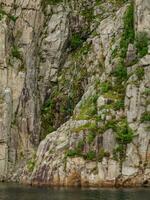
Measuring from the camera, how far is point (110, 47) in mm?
128000

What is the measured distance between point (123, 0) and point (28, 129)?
126 feet

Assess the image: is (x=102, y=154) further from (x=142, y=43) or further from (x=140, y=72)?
(x=142, y=43)

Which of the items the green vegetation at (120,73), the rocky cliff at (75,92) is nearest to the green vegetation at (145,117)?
the rocky cliff at (75,92)

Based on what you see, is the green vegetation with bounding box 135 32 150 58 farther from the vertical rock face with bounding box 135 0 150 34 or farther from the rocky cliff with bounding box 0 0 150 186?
the vertical rock face with bounding box 135 0 150 34

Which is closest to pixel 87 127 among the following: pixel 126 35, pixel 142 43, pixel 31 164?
pixel 31 164

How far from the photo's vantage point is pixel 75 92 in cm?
Result: 13412

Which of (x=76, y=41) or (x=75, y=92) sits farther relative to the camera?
(x=76, y=41)

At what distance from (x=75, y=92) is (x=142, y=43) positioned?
21381mm

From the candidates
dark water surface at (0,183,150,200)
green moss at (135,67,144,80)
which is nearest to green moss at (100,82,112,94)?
green moss at (135,67,144,80)

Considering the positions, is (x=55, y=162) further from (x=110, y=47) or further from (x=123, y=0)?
(x=123, y=0)

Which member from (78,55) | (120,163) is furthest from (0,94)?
(120,163)

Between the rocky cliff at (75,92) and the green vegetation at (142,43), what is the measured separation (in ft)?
0.67

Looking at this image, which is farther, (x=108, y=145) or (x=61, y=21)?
(x=61, y=21)

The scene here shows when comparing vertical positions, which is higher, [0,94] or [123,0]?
[123,0]
